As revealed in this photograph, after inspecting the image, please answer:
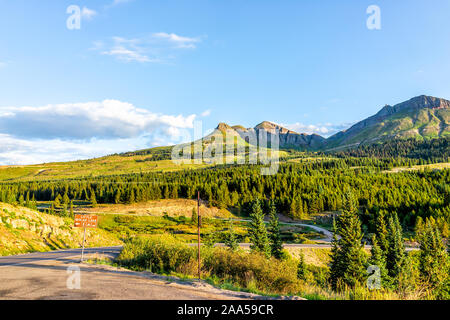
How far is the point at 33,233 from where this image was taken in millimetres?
31844

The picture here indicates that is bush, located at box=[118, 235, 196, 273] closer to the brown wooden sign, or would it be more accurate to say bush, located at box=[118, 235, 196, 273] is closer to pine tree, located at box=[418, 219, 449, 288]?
the brown wooden sign

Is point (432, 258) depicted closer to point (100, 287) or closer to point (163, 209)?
point (100, 287)

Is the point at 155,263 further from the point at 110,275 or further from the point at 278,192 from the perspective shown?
the point at 278,192

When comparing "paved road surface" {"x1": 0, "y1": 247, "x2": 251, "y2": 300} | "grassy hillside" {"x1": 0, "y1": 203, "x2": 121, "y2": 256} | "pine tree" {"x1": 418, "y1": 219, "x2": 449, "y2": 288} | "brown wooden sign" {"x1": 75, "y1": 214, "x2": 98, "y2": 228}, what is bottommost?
"pine tree" {"x1": 418, "y1": 219, "x2": 449, "y2": 288}

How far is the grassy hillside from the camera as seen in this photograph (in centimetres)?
2798

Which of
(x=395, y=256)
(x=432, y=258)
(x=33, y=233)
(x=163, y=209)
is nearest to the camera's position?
(x=33, y=233)

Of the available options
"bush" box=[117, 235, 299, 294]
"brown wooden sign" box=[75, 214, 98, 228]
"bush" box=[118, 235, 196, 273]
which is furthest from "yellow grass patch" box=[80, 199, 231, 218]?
"bush" box=[117, 235, 299, 294]

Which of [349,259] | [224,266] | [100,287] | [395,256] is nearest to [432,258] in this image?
[395,256]

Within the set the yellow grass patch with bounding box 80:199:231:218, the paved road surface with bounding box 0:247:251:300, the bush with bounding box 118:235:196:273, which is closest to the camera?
the paved road surface with bounding box 0:247:251:300
